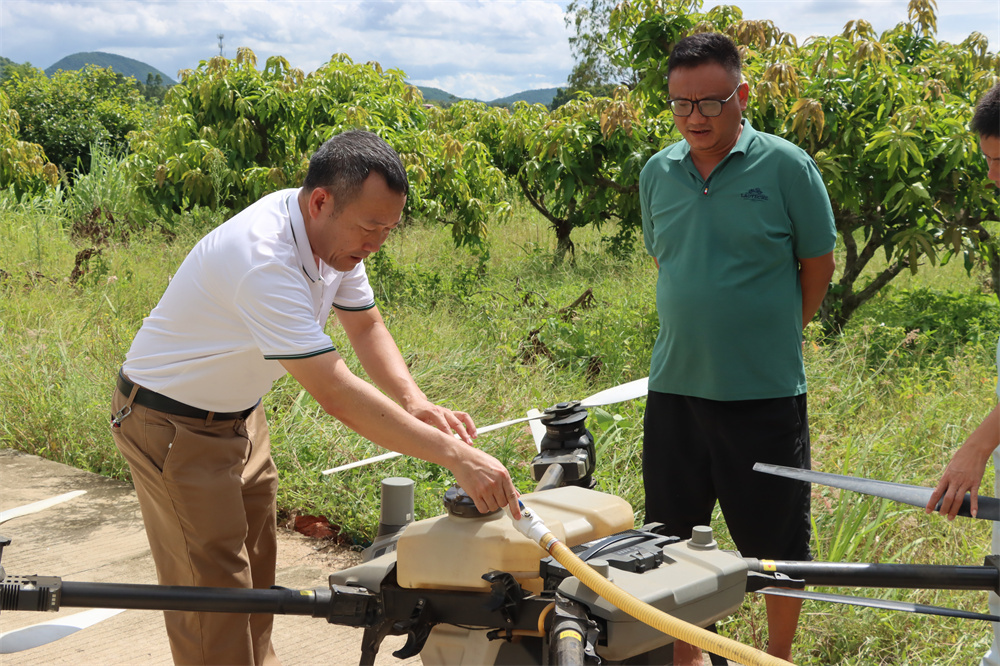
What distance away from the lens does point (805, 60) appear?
563 cm

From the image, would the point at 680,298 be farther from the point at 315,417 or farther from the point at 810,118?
the point at 810,118

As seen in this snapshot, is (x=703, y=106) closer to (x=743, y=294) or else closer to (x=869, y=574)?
(x=743, y=294)

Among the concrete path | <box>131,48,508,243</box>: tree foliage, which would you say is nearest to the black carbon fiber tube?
the concrete path

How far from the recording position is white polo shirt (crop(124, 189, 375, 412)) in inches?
66.7

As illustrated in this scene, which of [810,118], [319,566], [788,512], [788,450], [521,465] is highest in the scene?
[810,118]

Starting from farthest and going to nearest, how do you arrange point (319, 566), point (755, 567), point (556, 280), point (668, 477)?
point (556, 280) < point (319, 566) < point (668, 477) < point (755, 567)

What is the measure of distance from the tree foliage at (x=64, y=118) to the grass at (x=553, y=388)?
786 centimetres

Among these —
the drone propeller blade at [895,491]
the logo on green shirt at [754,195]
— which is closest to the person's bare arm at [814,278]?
the logo on green shirt at [754,195]

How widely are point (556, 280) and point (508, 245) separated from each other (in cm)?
244

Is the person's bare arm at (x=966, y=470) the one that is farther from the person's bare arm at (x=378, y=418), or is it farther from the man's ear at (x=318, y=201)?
the man's ear at (x=318, y=201)

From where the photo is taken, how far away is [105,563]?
312cm

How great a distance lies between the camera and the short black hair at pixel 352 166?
5.83 feet

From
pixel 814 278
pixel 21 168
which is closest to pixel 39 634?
pixel 814 278

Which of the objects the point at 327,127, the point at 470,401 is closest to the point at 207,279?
the point at 470,401
